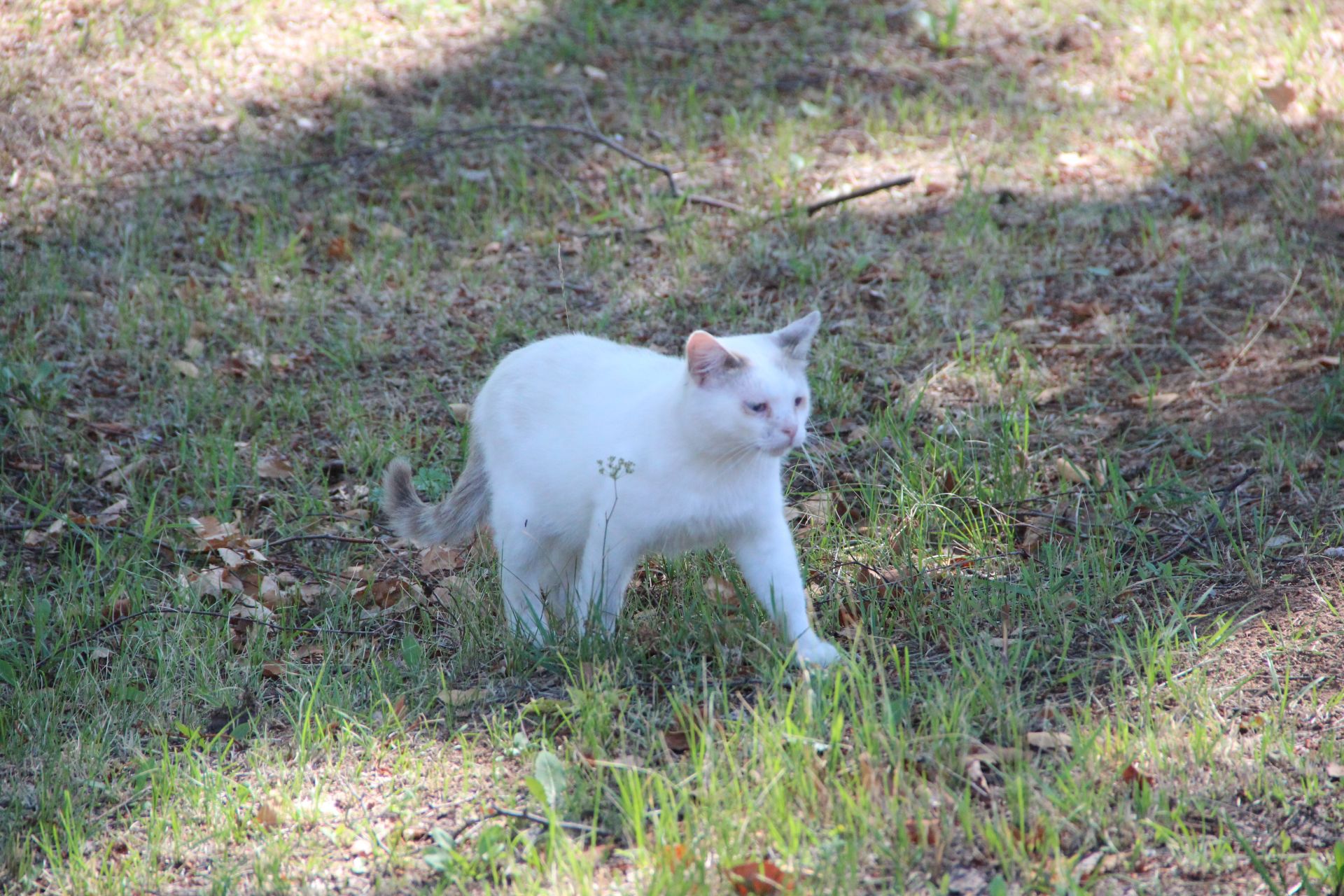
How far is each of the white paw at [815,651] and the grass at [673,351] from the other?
8 centimetres

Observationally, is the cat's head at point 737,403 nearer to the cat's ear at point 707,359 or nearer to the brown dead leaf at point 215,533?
the cat's ear at point 707,359

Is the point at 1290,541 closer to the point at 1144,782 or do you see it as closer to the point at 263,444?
the point at 1144,782

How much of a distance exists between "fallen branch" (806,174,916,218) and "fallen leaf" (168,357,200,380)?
9.61 feet

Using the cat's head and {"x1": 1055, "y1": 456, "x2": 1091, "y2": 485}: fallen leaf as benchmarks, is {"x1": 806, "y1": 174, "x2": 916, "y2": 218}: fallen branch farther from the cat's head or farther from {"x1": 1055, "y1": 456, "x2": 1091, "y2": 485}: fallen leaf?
the cat's head

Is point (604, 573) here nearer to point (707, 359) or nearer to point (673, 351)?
point (707, 359)

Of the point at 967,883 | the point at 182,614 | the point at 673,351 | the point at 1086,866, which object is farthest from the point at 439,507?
the point at 1086,866

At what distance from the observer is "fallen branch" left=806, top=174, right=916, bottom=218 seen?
596cm

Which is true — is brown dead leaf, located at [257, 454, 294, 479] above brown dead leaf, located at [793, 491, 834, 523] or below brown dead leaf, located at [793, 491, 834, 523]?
below

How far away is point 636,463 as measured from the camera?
122 inches

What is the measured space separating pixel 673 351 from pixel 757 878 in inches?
127

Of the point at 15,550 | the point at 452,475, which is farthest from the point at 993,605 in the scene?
the point at 15,550

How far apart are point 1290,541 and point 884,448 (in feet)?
4.51

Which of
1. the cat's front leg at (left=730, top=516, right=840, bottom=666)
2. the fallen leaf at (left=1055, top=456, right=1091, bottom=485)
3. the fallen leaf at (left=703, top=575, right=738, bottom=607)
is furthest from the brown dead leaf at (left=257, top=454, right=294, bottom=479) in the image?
the fallen leaf at (left=1055, top=456, right=1091, bottom=485)

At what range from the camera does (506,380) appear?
3.54m
